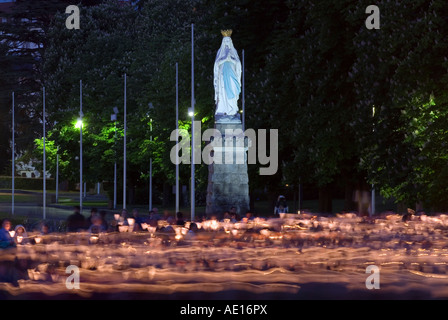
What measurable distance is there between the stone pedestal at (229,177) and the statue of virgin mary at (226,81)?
2.32 feet

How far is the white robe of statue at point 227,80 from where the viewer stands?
46.7 meters

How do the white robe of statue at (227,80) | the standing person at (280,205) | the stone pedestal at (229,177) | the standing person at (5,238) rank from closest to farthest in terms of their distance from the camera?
1. the standing person at (5,238)
2. the stone pedestal at (229,177)
3. the white robe of statue at (227,80)
4. the standing person at (280,205)

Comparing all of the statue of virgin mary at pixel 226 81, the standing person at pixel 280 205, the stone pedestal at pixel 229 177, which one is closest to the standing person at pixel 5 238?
the stone pedestal at pixel 229 177

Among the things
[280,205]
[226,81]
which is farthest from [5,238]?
[280,205]

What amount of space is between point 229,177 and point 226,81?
426 cm

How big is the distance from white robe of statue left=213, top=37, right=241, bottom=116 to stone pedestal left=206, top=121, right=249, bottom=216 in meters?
0.82

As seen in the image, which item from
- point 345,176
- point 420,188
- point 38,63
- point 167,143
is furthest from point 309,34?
point 38,63

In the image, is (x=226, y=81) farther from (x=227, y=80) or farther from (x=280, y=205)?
(x=280, y=205)

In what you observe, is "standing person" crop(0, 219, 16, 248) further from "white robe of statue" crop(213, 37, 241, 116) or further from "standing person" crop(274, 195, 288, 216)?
"standing person" crop(274, 195, 288, 216)

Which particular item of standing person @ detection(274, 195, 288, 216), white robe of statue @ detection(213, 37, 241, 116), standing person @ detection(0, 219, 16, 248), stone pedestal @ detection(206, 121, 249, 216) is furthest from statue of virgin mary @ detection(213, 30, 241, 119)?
standing person @ detection(0, 219, 16, 248)

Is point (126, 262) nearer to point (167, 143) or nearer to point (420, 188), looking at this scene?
point (420, 188)

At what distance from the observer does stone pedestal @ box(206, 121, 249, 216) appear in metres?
46.0

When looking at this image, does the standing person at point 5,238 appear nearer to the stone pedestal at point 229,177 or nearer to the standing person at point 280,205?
the stone pedestal at point 229,177

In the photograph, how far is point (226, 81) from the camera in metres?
47.0
